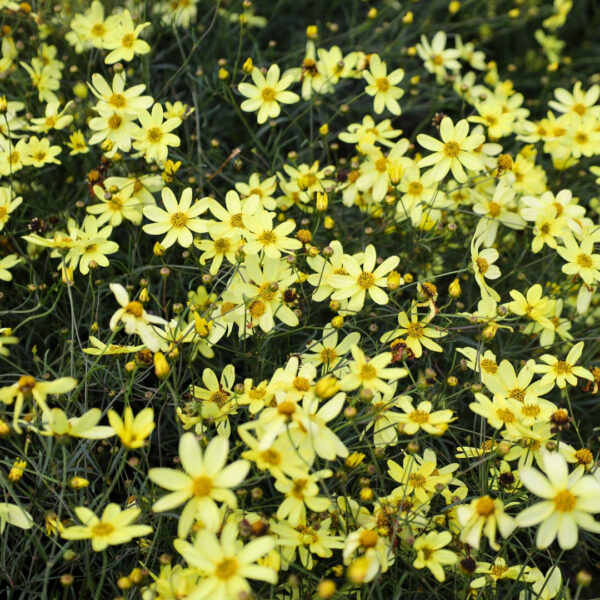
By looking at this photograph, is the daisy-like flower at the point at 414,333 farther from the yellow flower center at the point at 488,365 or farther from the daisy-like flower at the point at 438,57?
the daisy-like flower at the point at 438,57

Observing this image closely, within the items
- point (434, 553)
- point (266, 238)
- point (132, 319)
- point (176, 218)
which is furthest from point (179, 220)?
point (434, 553)

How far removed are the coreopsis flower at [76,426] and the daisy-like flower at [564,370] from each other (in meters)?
1.21

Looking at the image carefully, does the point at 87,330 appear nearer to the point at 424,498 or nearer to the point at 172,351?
the point at 172,351

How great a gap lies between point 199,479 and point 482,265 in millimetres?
1148

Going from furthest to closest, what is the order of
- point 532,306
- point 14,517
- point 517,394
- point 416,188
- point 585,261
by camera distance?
point 416,188, point 585,261, point 532,306, point 517,394, point 14,517

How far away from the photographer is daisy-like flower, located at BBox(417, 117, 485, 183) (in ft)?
7.01

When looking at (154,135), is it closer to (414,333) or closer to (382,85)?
(382,85)

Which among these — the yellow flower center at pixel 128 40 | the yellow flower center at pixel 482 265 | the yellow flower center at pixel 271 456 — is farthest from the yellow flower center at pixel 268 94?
the yellow flower center at pixel 271 456

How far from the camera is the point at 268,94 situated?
2367mm

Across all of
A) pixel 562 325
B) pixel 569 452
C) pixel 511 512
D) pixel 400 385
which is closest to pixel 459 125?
pixel 562 325

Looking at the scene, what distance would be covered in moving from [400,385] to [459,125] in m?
0.91

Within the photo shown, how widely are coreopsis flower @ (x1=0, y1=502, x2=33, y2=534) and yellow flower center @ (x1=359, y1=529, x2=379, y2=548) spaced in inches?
30.4

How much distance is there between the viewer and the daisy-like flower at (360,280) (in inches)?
71.4

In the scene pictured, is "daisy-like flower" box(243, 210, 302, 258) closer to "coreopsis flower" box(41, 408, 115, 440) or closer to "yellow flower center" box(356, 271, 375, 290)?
"yellow flower center" box(356, 271, 375, 290)
